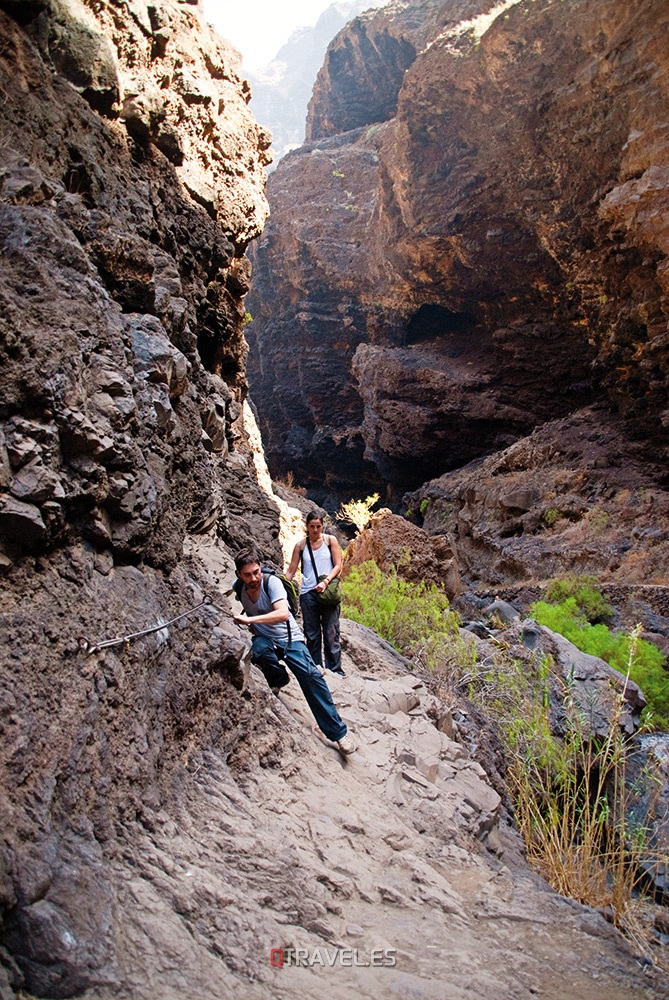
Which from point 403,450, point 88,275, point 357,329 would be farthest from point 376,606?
point 357,329

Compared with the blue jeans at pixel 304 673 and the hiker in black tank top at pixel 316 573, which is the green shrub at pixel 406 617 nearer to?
the hiker in black tank top at pixel 316 573

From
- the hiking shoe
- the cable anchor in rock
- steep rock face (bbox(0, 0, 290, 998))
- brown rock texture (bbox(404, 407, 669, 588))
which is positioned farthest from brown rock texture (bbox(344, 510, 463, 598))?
the cable anchor in rock

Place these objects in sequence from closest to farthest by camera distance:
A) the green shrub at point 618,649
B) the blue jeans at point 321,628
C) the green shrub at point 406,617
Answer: the blue jeans at point 321,628, the green shrub at point 406,617, the green shrub at point 618,649

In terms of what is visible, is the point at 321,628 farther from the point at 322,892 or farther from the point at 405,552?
the point at 405,552

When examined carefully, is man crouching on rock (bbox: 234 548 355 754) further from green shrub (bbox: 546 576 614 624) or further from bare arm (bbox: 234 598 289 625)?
green shrub (bbox: 546 576 614 624)

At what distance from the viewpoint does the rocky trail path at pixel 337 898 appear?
207 cm

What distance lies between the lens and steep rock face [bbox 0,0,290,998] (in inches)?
81.3

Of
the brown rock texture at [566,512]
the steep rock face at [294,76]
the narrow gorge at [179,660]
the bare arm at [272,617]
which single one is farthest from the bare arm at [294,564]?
the steep rock face at [294,76]

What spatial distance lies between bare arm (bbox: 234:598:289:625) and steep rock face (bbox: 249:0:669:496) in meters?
13.7

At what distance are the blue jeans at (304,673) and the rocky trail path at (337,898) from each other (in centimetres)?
13

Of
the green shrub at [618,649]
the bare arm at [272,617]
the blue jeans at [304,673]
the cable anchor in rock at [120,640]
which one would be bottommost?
the green shrub at [618,649]

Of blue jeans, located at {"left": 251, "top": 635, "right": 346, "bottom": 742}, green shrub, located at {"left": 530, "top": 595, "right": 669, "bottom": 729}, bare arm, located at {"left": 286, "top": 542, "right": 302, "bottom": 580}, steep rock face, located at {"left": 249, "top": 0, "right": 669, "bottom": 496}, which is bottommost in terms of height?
green shrub, located at {"left": 530, "top": 595, "right": 669, "bottom": 729}

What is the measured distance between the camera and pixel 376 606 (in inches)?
336

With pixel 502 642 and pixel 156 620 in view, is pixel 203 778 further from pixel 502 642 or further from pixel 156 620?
pixel 502 642
